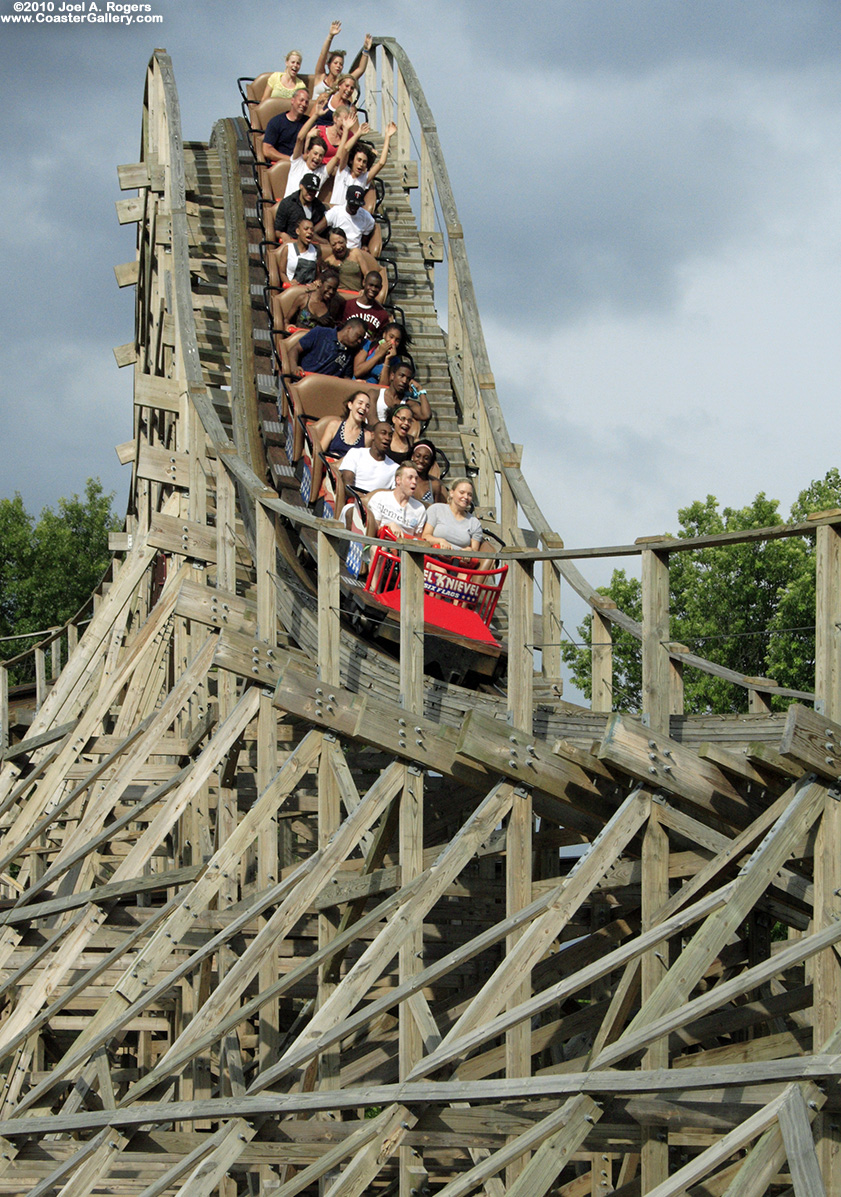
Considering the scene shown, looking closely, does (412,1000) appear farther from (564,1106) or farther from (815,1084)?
(815,1084)

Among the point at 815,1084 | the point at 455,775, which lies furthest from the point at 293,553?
the point at 815,1084

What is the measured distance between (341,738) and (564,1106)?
3.03m

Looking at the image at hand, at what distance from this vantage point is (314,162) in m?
16.5

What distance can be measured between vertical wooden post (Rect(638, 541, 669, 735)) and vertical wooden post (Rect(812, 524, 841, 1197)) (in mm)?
800

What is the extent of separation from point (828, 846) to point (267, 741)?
12.8 feet

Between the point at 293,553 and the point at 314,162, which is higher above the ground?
the point at 314,162

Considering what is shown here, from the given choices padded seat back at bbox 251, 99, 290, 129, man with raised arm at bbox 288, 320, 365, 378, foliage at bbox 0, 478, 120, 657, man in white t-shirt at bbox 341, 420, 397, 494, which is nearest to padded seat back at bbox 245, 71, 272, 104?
padded seat back at bbox 251, 99, 290, 129

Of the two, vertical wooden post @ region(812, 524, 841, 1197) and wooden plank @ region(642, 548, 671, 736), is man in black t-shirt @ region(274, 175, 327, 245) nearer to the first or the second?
wooden plank @ region(642, 548, 671, 736)

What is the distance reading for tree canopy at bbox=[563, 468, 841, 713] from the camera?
83.1 feet

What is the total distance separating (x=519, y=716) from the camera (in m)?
8.30

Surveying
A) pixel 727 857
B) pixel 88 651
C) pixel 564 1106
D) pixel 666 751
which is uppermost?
pixel 88 651

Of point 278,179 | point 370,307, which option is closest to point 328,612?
point 370,307

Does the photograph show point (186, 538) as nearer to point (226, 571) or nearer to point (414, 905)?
point (226, 571)

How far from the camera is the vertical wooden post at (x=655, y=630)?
7.54 metres
